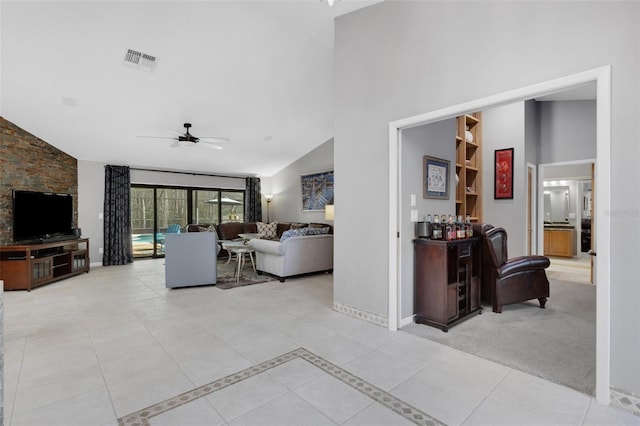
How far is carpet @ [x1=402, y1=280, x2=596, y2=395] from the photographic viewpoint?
2.31 meters

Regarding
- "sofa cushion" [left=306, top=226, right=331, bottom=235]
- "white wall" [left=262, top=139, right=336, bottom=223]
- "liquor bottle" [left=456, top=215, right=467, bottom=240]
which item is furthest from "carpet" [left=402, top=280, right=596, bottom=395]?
"white wall" [left=262, top=139, right=336, bottom=223]

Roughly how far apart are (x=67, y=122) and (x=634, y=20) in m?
7.03

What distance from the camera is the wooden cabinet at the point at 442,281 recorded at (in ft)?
10.0

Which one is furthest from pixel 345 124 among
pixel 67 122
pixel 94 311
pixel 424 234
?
pixel 67 122

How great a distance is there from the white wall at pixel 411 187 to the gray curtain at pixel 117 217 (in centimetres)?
662

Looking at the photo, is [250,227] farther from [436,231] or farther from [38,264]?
[436,231]

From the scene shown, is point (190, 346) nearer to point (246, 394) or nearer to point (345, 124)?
point (246, 394)

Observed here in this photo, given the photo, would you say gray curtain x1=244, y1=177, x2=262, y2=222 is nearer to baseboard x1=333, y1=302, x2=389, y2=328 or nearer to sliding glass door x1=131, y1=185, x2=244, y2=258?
sliding glass door x1=131, y1=185, x2=244, y2=258

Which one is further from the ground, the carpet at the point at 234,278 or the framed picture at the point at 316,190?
the framed picture at the point at 316,190

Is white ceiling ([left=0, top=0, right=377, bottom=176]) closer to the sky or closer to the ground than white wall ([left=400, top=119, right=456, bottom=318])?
closer to the sky

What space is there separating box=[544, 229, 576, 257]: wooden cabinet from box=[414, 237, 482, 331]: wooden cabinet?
599 centimetres

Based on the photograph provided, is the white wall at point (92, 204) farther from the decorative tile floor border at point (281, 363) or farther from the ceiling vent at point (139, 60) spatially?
the decorative tile floor border at point (281, 363)

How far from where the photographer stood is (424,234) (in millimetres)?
3186

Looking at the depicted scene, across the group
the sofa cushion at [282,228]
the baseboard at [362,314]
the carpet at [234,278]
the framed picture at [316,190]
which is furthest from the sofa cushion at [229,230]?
the baseboard at [362,314]
